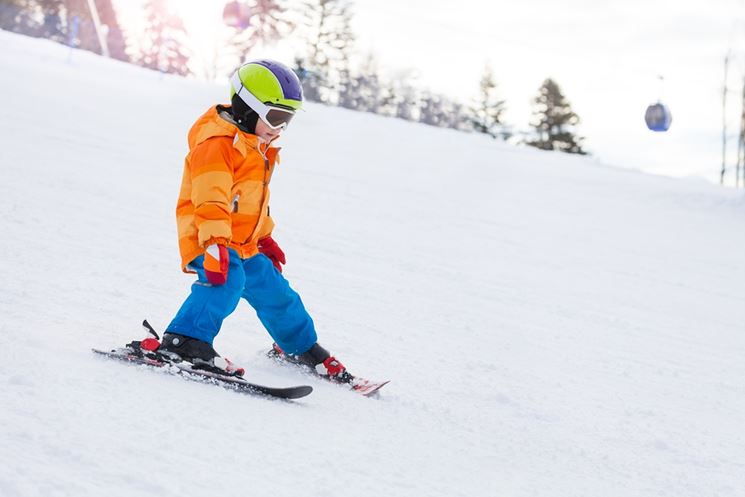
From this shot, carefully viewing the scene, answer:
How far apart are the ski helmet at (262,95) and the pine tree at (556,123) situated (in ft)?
121

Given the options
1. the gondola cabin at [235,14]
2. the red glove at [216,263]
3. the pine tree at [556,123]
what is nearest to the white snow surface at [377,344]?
the red glove at [216,263]

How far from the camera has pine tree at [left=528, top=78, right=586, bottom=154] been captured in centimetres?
3869

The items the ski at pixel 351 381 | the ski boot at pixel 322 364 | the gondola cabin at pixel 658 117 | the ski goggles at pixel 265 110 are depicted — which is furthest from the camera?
the gondola cabin at pixel 658 117

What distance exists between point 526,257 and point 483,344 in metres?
3.45

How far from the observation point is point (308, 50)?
4197 centimetres

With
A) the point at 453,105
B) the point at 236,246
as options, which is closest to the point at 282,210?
the point at 236,246

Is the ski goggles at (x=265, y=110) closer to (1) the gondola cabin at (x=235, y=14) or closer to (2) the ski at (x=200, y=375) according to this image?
(2) the ski at (x=200, y=375)

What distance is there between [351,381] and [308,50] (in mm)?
40858

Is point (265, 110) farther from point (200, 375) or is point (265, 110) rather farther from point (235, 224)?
point (200, 375)

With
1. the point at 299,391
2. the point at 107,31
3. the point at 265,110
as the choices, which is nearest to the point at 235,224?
the point at 265,110

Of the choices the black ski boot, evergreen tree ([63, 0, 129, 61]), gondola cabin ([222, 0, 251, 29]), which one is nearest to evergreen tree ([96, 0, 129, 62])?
evergreen tree ([63, 0, 129, 61])

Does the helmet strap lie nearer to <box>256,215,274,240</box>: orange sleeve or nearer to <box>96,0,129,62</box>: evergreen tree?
<box>256,215,274,240</box>: orange sleeve

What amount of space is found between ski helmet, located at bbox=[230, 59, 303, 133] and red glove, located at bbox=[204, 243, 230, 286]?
0.58 m

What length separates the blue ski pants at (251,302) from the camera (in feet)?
9.39
